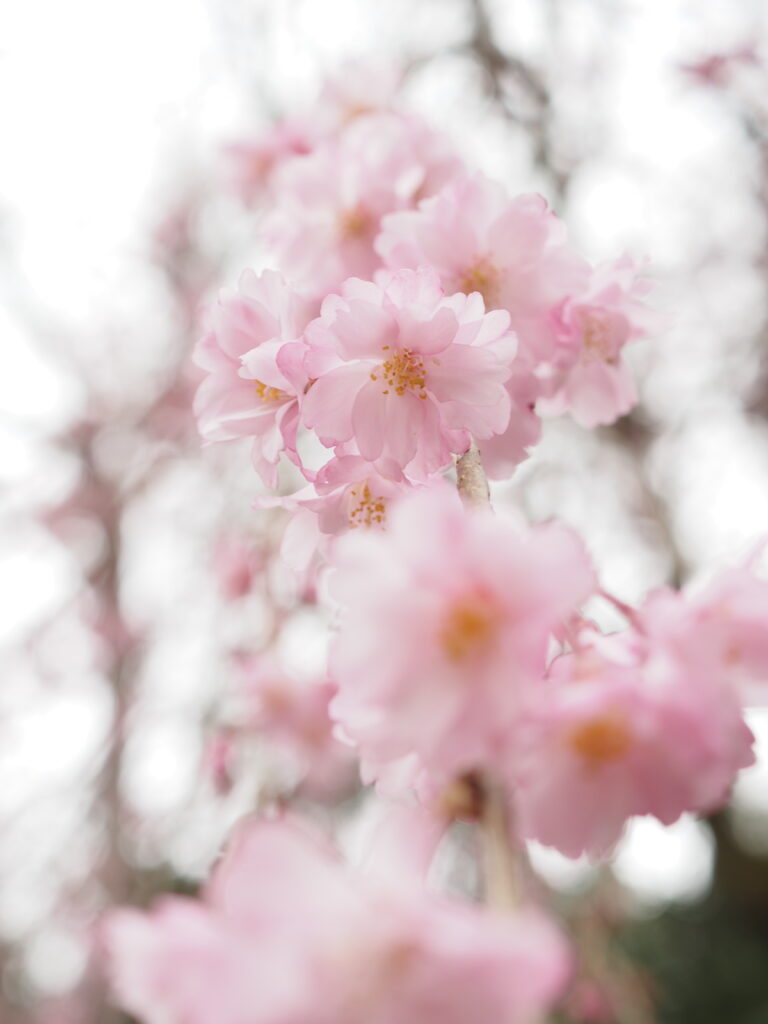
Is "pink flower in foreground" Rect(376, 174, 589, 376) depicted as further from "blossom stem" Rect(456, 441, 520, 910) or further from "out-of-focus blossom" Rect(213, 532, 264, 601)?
"out-of-focus blossom" Rect(213, 532, 264, 601)

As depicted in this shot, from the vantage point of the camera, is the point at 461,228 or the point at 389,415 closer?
the point at 389,415

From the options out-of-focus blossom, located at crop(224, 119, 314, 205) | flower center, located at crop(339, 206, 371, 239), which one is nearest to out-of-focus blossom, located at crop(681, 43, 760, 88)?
out-of-focus blossom, located at crop(224, 119, 314, 205)

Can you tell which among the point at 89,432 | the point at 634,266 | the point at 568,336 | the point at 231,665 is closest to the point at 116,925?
the point at 568,336

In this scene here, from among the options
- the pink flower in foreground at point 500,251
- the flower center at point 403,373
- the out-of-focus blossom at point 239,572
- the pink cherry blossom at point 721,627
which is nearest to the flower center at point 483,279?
the pink flower in foreground at point 500,251

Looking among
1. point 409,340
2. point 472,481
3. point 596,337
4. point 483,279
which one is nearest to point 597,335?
point 596,337

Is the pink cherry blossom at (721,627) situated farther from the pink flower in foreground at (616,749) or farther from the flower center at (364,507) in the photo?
the flower center at (364,507)

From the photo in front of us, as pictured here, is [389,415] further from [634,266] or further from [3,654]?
[3,654]
